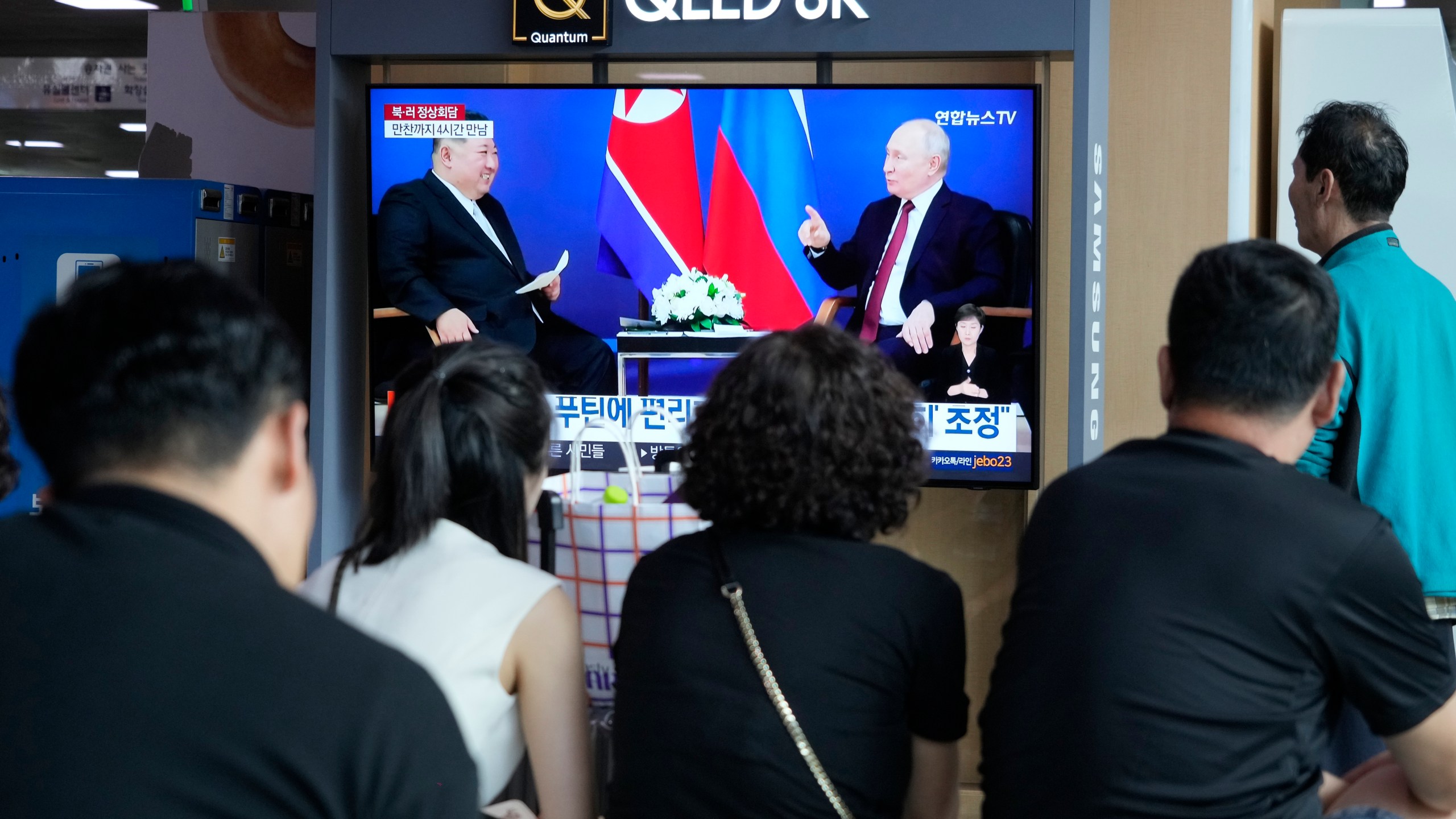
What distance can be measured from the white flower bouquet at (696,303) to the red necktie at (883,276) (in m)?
0.34

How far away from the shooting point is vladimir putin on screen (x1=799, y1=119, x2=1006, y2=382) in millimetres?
3414

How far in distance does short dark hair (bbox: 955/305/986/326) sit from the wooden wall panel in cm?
52

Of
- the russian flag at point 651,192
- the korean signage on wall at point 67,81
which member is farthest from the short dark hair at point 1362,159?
the korean signage on wall at point 67,81

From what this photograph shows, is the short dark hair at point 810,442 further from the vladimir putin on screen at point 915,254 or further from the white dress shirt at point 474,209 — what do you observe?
the white dress shirt at point 474,209

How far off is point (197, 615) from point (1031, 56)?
300 cm

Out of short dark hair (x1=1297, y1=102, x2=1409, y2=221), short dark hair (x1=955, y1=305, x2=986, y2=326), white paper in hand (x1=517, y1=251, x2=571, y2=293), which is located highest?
short dark hair (x1=1297, y1=102, x2=1409, y2=221)

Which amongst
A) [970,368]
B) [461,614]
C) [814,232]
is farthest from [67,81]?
[461,614]

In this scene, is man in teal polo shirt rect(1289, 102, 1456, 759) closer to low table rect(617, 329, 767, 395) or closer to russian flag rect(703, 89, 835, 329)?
russian flag rect(703, 89, 835, 329)

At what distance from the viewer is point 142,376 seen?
3.10 ft

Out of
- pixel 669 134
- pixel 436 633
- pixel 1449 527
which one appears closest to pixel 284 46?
pixel 669 134

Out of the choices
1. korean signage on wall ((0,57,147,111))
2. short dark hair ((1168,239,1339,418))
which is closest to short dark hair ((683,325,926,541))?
short dark hair ((1168,239,1339,418))

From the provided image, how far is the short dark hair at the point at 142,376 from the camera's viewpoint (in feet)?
3.12

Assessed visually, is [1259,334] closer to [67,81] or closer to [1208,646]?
[1208,646]

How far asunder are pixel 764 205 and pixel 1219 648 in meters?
2.21
